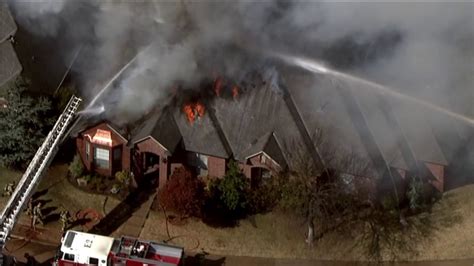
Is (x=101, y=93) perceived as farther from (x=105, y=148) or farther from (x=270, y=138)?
(x=270, y=138)

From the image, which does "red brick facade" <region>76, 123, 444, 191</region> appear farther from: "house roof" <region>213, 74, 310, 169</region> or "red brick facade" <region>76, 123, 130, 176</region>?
"house roof" <region>213, 74, 310, 169</region>

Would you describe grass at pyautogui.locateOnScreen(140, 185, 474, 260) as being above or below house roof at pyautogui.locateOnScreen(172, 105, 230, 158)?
below

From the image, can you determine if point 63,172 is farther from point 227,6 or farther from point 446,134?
point 446,134

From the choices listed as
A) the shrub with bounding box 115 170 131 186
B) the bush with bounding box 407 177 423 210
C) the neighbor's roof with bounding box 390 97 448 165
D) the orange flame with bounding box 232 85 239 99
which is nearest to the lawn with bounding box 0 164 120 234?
the shrub with bounding box 115 170 131 186

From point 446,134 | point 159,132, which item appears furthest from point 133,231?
point 446,134

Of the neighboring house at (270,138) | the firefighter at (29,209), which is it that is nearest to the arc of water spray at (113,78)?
the neighboring house at (270,138)

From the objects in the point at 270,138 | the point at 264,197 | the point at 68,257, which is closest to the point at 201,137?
the point at 270,138

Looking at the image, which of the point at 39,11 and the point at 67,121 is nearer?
the point at 67,121
